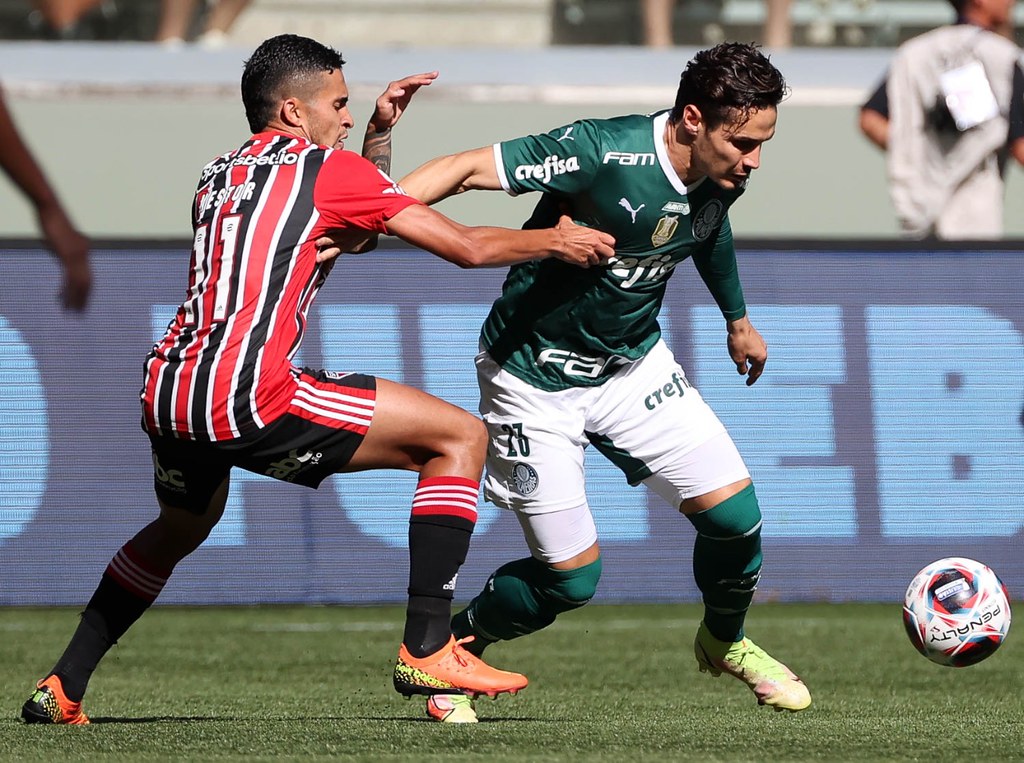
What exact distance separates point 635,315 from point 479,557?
8.72 ft

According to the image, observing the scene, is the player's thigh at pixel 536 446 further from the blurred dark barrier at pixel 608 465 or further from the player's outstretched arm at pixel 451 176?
the blurred dark barrier at pixel 608 465

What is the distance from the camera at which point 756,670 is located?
18.5 feet

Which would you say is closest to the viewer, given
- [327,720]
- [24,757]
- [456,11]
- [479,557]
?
[24,757]

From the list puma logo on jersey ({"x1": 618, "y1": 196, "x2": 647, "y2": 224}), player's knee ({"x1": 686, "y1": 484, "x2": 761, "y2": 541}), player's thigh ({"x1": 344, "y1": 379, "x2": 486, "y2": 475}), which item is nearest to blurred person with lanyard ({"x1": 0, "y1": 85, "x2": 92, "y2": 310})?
player's thigh ({"x1": 344, "y1": 379, "x2": 486, "y2": 475})

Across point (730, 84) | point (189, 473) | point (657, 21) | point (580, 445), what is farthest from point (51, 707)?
point (657, 21)

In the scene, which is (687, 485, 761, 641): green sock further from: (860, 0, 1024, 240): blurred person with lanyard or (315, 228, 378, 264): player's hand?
(860, 0, 1024, 240): blurred person with lanyard

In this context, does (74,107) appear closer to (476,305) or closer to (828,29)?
(476,305)

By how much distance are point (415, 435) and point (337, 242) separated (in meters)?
0.56

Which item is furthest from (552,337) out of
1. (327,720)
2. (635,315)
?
(327,720)

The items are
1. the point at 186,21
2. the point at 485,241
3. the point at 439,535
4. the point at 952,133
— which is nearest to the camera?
the point at 485,241

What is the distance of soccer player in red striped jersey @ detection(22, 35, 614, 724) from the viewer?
184 inches

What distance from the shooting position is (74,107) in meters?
11.4

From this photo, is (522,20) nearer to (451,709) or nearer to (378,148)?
(378,148)

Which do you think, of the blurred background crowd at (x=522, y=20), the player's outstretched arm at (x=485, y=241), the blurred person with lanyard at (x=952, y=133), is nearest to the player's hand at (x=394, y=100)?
the player's outstretched arm at (x=485, y=241)
